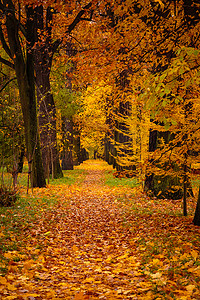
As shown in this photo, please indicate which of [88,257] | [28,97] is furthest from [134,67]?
[28,97]

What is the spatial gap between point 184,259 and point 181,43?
4592 millimetres

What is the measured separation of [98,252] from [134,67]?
5050mm

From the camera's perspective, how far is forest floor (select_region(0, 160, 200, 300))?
3945 millimetres

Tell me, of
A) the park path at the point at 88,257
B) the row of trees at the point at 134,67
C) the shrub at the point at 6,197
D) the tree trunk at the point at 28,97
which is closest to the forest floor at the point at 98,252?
the park path at the point at 88,257

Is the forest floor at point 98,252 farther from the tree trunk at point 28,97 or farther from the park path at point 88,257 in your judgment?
the tree trunk at point 28,97

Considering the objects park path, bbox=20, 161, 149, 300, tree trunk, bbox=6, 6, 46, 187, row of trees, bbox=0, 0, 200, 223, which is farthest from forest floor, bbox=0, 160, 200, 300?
tree trunk, bbox=6, 6, 46, 187

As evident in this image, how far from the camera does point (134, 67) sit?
779 centimetres

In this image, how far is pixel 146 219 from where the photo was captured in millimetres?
8227

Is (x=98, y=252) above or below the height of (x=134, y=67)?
below

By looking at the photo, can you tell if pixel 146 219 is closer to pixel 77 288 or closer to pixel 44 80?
pixel 77 288

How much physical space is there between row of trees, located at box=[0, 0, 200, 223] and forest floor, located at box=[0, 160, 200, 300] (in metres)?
1.54

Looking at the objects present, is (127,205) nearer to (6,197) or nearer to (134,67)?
(6,197)

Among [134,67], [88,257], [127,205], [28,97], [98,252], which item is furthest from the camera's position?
[28,97]

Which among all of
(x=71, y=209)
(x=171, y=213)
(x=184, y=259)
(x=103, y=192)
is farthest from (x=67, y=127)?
(x=184, y=259)
